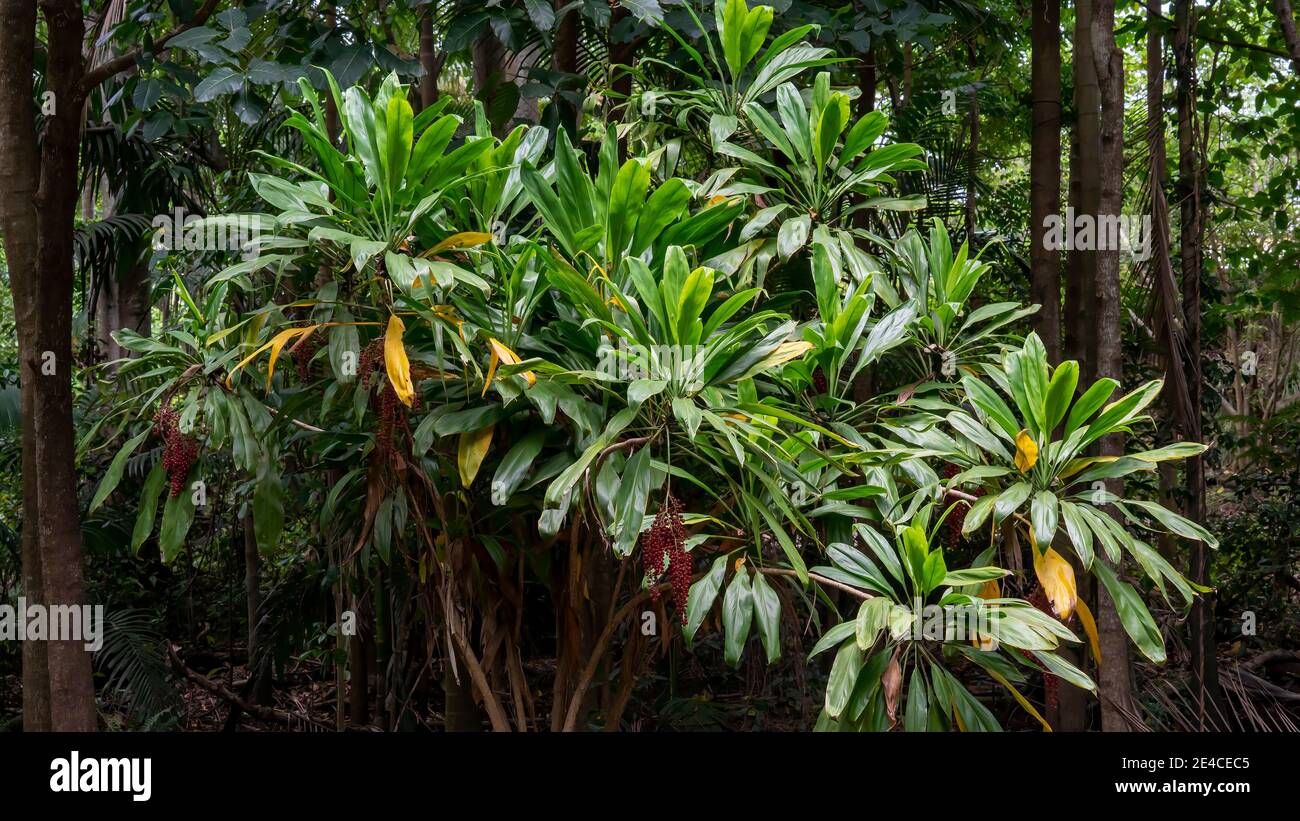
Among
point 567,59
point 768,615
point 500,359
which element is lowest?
point 768,615

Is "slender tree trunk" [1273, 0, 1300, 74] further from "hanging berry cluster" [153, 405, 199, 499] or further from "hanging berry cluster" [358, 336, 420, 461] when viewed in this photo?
"hanging berry cluster" [153, 405, 199, 499]

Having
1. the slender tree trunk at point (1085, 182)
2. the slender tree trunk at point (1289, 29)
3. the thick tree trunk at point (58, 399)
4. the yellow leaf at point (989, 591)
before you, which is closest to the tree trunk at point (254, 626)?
the thick tree trunk at point (58, 399)

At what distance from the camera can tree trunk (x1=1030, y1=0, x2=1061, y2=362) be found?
12.9 feet

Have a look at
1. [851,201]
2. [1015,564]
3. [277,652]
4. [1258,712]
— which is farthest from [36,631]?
[1258,712]

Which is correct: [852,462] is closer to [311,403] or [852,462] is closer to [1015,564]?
[1015,564]

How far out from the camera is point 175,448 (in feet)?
7.38

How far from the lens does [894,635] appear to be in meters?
2.01

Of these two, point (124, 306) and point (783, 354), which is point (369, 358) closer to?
point (783, 354)

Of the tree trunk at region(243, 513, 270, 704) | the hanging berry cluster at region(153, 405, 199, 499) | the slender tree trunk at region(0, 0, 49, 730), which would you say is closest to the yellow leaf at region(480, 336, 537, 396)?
the hanging berry cluster at region(153, 405, 199, 499)

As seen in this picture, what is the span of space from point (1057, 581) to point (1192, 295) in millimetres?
2696

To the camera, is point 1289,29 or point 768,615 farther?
point 1289,29

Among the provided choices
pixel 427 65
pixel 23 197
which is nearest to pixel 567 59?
pixel 427 65

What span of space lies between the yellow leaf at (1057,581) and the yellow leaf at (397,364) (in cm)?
140

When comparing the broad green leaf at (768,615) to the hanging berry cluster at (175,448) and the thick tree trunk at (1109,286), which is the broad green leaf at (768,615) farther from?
the thick tree trunk at (1109,286)
